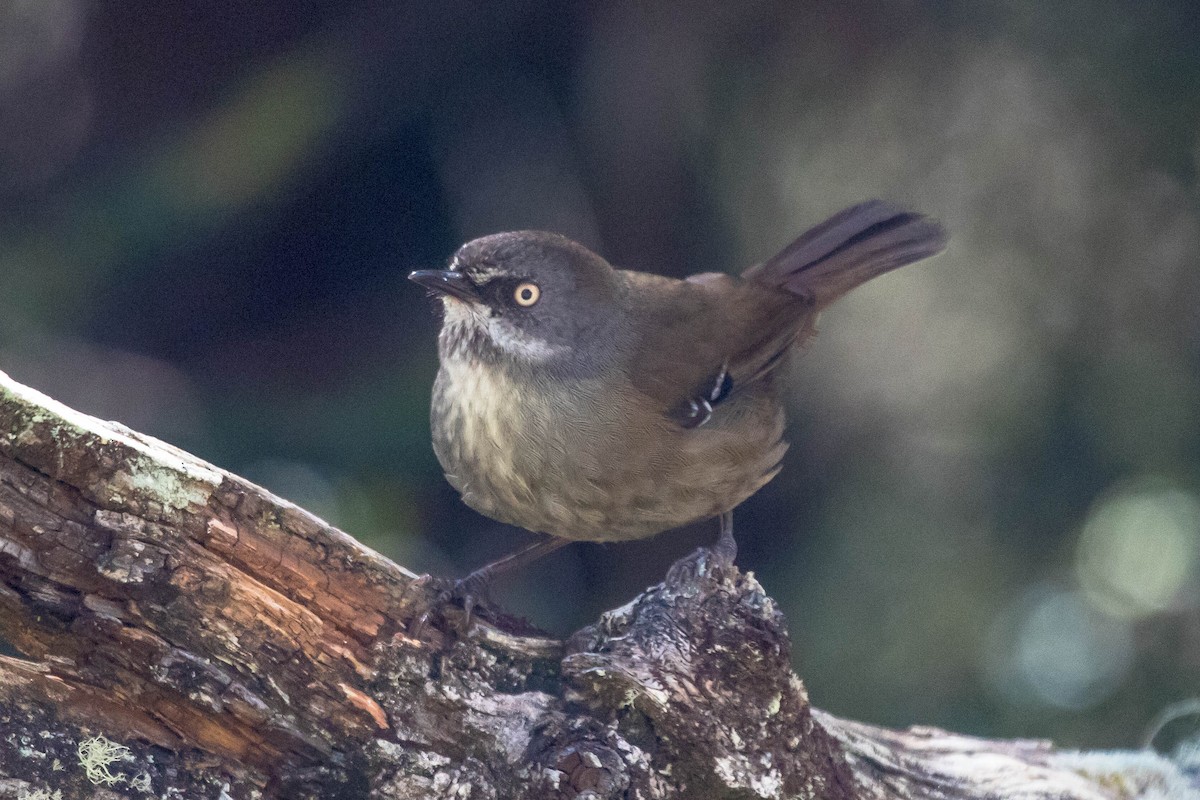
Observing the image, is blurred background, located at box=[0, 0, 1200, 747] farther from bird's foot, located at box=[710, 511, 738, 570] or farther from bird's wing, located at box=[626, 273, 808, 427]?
bird's wing, located at box=[626, 273, 808, 427]

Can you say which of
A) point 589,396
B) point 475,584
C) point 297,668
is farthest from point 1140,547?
point 297,668

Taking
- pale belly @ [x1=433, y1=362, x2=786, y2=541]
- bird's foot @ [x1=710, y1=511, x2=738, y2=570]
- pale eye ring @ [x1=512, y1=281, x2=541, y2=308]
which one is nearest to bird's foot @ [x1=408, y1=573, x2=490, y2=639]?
pale belly @ [x1=433, y1=362, x2=786, y2=541]

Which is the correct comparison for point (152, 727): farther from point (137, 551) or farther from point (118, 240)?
point (118, 240)

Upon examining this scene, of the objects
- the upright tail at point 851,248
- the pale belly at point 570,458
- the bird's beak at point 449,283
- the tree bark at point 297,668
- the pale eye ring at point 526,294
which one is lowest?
the tree bark at point 297,668

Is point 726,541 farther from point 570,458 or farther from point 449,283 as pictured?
point 449,283

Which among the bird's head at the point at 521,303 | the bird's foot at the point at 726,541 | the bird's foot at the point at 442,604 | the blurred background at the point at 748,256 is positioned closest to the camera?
the bird's foot at the point at 442,604

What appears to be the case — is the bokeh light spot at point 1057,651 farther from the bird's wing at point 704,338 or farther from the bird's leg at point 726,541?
the bird's wing at point 704,338

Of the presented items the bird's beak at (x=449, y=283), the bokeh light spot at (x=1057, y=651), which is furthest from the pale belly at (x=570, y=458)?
the bokeh light spot at (x=1057, y=651)
